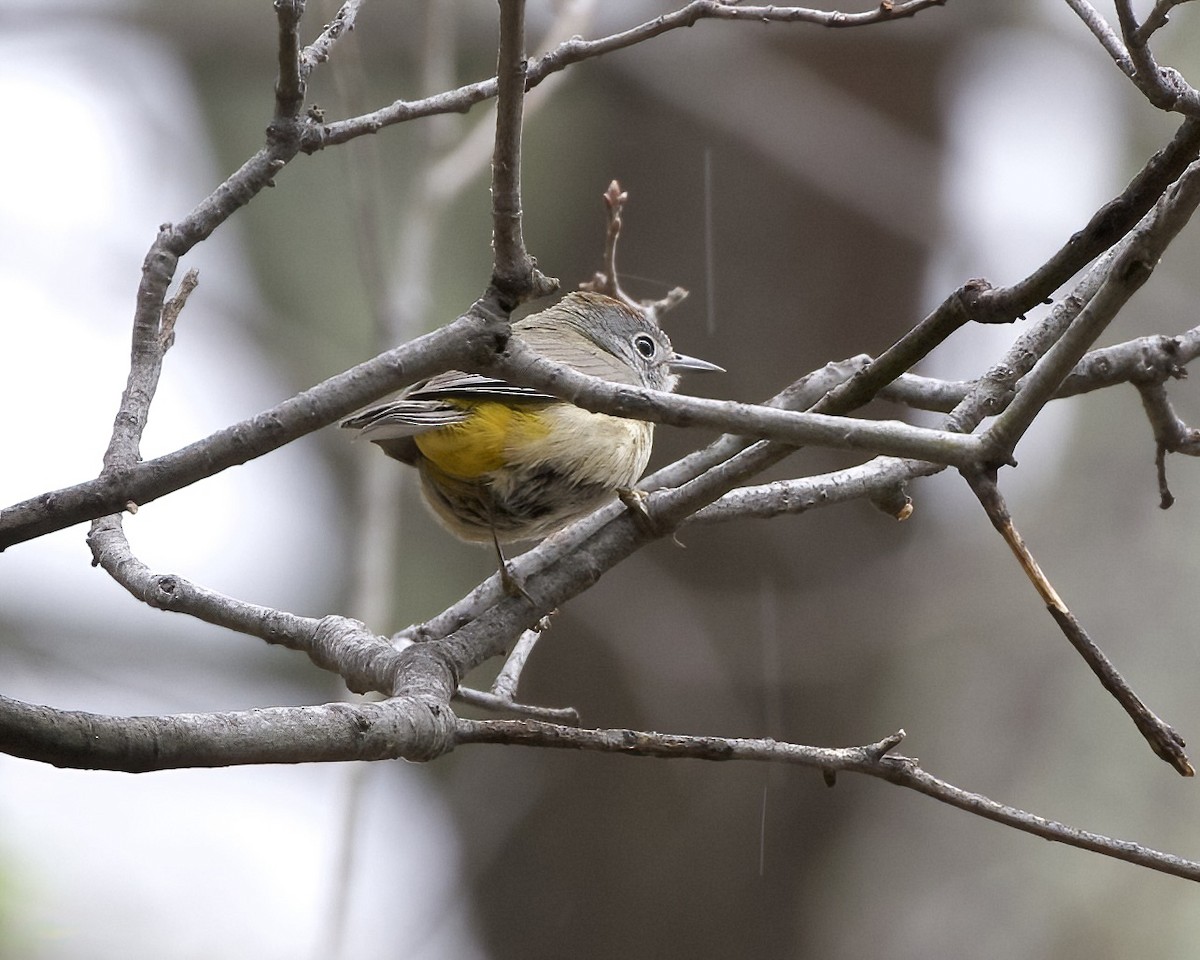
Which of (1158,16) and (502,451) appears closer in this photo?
(1158,16)

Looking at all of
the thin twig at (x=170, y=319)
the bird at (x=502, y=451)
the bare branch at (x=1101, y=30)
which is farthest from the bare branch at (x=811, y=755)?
the bird at (x=502, y=451)

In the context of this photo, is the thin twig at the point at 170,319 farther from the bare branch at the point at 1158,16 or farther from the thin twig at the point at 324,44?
the bare branch at the point at 1158,16

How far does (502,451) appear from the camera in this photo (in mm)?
3352

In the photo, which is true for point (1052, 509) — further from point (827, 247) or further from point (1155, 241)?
point (1155, 241)

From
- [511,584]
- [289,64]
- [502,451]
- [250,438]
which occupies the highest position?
[502,451]

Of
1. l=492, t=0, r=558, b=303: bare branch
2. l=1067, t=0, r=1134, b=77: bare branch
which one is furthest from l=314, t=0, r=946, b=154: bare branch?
l=492, t=0, r=558, b=303: bare branch

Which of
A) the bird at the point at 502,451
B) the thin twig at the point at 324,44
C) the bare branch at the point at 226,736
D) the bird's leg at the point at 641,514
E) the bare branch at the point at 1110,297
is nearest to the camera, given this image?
the bare branch at the point at 226,736

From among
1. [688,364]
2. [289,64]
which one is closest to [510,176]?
[289,64]

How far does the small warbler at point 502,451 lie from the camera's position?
10.6 feet

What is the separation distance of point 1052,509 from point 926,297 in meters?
1.87

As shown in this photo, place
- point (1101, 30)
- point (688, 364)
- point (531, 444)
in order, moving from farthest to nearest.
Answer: point (688, 364), point (531, 444), point (1101, 30)

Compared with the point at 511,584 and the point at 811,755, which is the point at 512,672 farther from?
the point at 811,755

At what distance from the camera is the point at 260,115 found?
24.8 ft

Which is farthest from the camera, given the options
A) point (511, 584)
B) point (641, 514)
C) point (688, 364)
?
point (688, 364)
